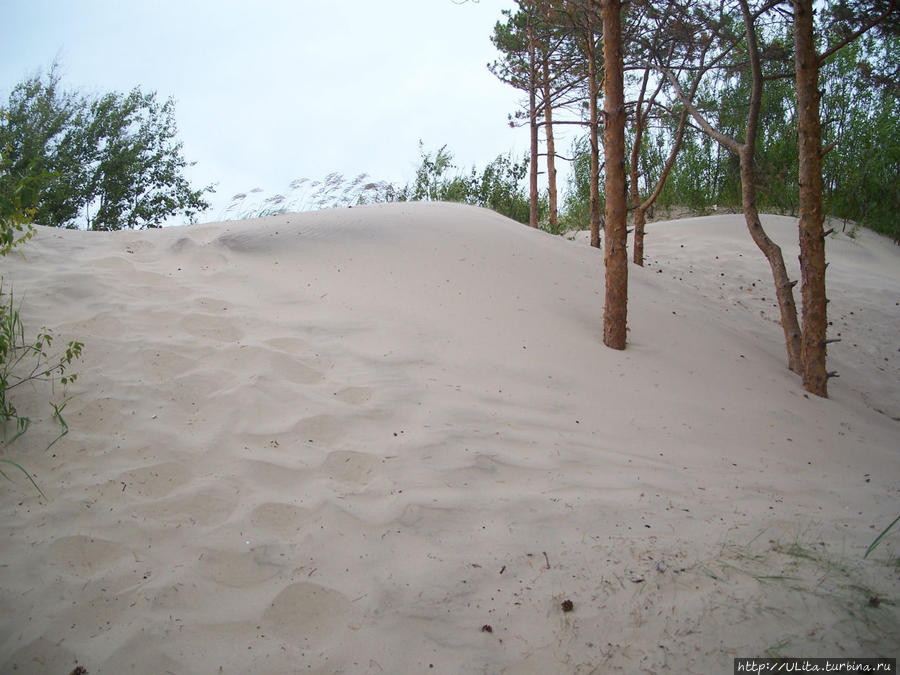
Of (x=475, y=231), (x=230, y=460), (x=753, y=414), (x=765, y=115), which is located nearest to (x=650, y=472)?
(x=753, y=414)

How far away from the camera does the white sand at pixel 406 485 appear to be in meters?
1.71

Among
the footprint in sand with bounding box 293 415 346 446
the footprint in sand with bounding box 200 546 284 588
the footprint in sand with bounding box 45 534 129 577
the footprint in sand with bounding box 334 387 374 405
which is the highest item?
the footprint in sand with bounding box 334 387 374 405

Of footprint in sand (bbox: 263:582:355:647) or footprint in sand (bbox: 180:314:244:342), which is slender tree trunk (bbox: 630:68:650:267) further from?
footprint in sand (bbox: 263:582:355:647)

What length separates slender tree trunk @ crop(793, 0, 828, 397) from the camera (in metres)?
4.13

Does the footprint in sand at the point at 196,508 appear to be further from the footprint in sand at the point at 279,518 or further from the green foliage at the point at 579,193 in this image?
the green foliage at the point at 579,193

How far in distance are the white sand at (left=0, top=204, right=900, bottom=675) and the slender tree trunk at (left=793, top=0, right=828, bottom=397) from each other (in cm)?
37

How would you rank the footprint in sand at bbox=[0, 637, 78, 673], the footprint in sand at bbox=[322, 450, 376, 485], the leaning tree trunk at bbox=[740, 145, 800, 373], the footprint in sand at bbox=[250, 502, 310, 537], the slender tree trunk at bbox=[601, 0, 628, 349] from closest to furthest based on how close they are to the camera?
the footprint in sand at bbox=[0, 637, 78, 673]
the footprint in sand at bbox=[250, 502, 310, 537]
the footprint in sand at bbox=[322, 450, 376, 485]
the slender tree trunk at bbox=[601, 0, 628, 349]
the leaning tree trunk at bbox=[740, 145, 800, 373]

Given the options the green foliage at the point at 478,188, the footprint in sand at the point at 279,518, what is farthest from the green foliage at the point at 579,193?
the footprint in sand at the point at 279,518

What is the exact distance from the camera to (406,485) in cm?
233

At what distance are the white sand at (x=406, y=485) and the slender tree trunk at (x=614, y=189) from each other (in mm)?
274

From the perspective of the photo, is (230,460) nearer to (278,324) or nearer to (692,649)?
(278,324)

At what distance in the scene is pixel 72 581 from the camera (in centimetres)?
182

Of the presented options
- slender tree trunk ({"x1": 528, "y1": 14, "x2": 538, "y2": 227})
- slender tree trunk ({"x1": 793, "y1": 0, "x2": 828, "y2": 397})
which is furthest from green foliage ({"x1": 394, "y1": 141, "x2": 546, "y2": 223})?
slender tree trunk ({"x1": 793, "y1": 0, "x2": 828, "y2": 397})

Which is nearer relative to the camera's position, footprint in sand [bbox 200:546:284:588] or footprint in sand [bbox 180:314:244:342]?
footprint in sand [bbox 200:546:284:588]
